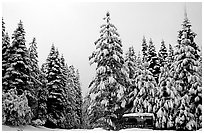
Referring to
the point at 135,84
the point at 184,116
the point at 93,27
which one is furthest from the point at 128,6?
the point at 135,84

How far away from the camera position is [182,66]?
1773cm

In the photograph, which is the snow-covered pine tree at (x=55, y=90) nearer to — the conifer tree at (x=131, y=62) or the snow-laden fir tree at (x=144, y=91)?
the conifer tree at (x=131, y=62)

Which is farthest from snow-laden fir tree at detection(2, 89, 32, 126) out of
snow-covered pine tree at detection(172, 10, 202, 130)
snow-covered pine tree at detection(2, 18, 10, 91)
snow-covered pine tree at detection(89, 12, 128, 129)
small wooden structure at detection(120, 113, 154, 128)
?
snow-covered pine tree at detection(172, 10, 202, 130)

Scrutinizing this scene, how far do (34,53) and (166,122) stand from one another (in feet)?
38.0

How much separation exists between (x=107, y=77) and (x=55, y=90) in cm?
988

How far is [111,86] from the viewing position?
605 inches

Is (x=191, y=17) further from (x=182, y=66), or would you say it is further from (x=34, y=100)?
(x=34, y=100)

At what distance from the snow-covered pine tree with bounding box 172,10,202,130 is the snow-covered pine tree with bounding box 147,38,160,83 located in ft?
20.7

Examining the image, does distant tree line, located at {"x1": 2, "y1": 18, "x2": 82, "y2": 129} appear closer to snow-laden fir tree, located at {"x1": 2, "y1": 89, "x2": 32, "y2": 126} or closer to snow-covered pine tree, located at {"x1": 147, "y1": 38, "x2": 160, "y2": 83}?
snow-laden fir tree, located at {"x1": 2, "y1": 89, "x2": 32, "y2": 126}

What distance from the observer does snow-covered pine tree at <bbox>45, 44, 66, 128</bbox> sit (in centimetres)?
2355

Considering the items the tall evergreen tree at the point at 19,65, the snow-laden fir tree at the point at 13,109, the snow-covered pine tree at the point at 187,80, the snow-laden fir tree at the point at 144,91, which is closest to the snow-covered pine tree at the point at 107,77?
the snow-laden fir tree at the point at 13,109

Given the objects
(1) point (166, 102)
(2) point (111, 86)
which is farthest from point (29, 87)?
(1) point (166, 102)

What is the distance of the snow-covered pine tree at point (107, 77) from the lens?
1520cm

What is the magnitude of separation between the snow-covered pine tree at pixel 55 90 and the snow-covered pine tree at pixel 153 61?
836 centimetres
